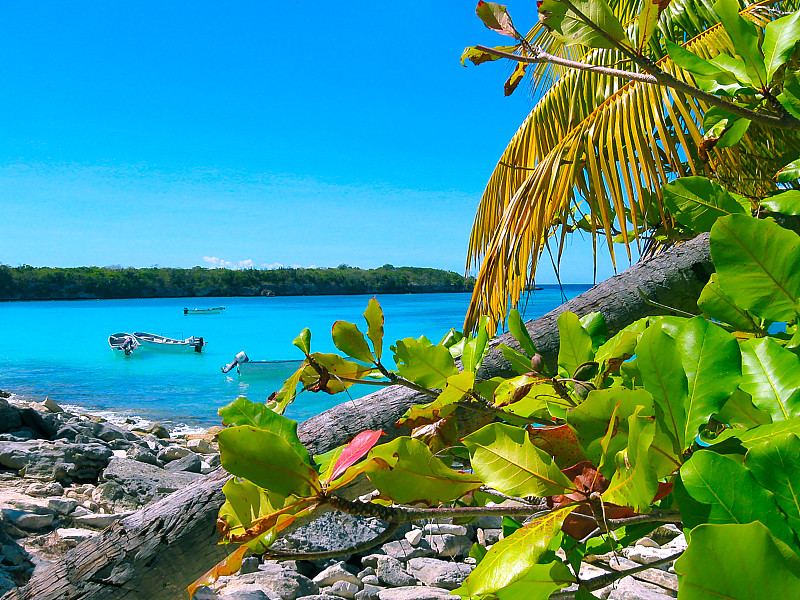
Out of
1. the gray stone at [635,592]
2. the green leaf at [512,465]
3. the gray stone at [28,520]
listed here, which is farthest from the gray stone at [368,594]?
the green leaf at [512,465]

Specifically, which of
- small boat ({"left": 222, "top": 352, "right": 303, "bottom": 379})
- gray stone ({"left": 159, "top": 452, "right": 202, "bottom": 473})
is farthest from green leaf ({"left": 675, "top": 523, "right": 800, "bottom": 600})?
small boat ({"left": 222, "top": 352, "right": 303, "bottom": 379})

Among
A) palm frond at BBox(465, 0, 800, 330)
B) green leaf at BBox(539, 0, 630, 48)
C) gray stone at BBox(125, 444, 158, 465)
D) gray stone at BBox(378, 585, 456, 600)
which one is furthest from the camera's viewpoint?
gray stone at BBox(125, 444, 158, 465)

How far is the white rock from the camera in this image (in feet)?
11.1

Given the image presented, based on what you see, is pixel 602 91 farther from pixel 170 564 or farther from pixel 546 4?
pixel 170 564

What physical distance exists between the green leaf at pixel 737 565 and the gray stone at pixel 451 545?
332 cm

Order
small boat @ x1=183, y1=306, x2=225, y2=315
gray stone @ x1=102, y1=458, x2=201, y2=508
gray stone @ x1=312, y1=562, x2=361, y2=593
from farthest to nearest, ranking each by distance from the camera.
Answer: small boat @ x1=183, y1=306, x2=225, y2=315
gray stone @ x1=102, y1=458, x2=201, y2=508
gray stone @ x1=312, y1=562, x2=361, y2=593

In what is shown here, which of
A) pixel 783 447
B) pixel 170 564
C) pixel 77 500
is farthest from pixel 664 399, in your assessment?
pixel 77 500

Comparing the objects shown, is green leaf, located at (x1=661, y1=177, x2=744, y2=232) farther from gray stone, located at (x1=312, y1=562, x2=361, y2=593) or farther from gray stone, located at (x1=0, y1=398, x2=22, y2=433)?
gray stone, located at (x1=0, y1=398, x2=22, y2=433)

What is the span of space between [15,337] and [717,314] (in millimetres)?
41284

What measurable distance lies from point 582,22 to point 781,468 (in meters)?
0.39

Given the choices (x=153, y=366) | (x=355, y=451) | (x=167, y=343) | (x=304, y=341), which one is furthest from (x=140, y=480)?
(x=167, y=343)

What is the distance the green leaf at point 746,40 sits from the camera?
18.5 inches

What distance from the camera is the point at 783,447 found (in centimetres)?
27

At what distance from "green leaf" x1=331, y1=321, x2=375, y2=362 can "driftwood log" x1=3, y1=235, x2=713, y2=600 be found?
55cm
